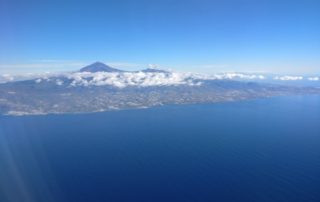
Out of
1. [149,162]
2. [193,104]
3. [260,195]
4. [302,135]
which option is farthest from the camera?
[193,104]

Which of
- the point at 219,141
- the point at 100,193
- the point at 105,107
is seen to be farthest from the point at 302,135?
the point at 105,107

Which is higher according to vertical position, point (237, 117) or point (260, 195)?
point (260, 195)

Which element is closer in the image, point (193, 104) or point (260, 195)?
point (260, 195)

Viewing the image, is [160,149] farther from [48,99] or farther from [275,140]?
[48,99]

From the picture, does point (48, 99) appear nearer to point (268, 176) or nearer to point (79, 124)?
point (79, 124)

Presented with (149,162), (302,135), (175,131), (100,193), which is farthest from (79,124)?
(302,135)

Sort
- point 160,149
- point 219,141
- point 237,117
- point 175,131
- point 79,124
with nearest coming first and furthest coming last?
point 160,149 → point 219,141 → point 175,131 → point 79,124 → point 237,117
